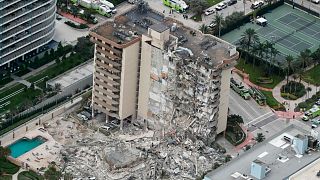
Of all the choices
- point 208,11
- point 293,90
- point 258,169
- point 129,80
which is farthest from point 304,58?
point 258,169

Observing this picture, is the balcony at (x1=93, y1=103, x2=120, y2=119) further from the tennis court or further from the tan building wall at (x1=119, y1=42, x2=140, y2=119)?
the tennis court

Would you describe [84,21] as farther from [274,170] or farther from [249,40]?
[274,170]

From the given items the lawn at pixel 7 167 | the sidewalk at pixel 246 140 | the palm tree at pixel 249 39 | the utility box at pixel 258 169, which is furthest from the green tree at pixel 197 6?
the utility box at pixel 258 169

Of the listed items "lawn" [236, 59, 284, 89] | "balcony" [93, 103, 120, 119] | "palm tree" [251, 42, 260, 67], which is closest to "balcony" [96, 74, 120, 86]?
"balcony" [93, 103, 120, 119]

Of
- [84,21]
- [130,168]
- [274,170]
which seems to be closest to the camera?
[274,170]

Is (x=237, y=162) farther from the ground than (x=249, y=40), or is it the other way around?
(x=237, y=162)

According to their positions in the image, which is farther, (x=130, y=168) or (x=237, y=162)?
(x=130, y=168)

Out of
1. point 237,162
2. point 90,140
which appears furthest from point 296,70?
point 237,162

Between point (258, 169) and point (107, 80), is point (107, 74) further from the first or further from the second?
point (258, 169)
